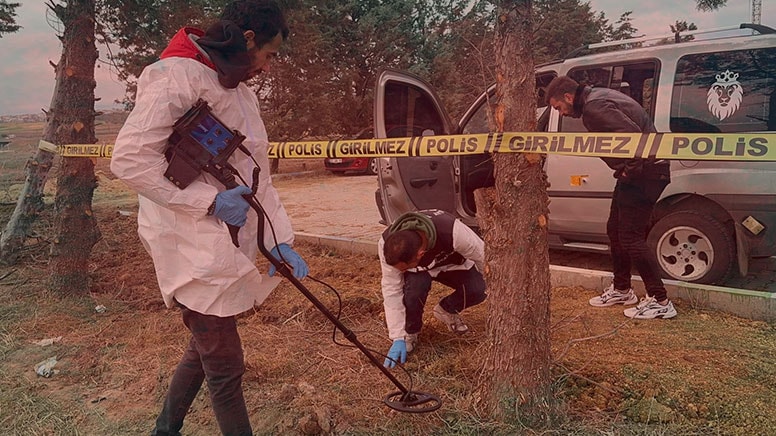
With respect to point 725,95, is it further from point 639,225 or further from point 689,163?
point 639,225

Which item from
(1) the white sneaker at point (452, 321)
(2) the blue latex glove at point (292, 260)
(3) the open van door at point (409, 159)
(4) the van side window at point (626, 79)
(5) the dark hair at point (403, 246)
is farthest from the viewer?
(3) the open van door at point (409, 159)

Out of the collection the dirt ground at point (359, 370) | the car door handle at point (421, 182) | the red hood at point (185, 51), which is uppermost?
the red hood at point (185, 51)

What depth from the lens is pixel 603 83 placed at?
4.85 meters

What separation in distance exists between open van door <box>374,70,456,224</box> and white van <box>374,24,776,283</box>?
0.03 metres

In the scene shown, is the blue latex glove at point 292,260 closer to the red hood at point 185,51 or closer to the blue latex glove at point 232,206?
the blue latex glove at point 232,206

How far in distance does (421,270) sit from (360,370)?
719 mm

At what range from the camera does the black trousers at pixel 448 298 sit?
3.27 m

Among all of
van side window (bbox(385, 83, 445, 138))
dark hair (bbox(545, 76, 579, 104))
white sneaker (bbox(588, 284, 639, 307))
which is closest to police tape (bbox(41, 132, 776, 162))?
dark hair (bbox(545, 76, 579, 104))

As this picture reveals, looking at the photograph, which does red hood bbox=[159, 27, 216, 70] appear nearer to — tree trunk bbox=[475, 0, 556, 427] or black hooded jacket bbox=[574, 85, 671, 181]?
tree trunk bbox=[475, 0, 556, 427]

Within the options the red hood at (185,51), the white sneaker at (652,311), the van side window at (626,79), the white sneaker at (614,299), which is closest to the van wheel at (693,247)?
the white sneaker at (614,299)

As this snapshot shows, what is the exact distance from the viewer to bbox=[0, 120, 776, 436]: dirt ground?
2490 millimetres

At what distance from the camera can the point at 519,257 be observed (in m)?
2.43

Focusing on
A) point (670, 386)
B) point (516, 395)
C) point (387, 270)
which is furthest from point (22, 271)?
point (670, 386)

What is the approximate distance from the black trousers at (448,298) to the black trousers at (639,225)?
3.79 feet
